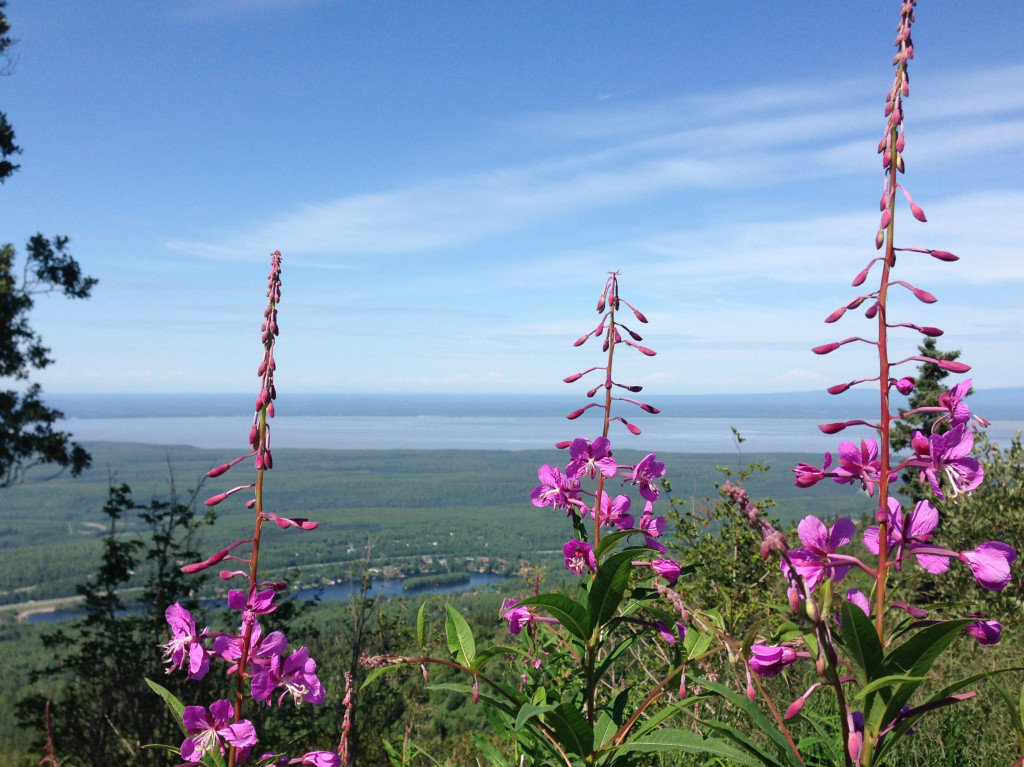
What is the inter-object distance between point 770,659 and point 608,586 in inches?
16.6

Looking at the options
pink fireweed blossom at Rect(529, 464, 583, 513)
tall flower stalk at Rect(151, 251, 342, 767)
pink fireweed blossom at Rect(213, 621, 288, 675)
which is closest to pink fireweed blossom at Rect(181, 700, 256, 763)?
Result: tall flower stalk at Rect(151, 251, 342, 767)

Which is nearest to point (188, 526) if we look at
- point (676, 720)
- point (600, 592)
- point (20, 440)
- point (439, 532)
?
point (20, 440)

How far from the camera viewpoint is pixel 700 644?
1.81 metres

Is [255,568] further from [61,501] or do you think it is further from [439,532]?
[61,501]

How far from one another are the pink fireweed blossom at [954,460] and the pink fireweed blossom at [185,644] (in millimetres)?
1826

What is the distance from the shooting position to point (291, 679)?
5.62ft

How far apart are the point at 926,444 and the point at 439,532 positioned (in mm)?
86555

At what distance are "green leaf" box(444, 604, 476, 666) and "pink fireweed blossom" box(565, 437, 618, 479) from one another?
2.05 feet

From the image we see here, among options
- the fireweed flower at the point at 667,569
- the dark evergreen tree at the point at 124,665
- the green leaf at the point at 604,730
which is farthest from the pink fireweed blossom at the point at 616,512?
the dark evergreen tree at the point at 124,665

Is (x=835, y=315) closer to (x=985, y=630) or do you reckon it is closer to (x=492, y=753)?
(x=985, y=630)

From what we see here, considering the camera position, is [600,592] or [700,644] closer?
[600,592]

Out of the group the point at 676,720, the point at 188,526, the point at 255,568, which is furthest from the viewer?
the point at 188,526

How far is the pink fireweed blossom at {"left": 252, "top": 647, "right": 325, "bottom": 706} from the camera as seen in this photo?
5.41 feet

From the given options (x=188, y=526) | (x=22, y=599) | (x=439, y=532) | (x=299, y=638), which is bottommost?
(x=22, y=599)
